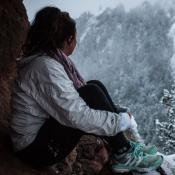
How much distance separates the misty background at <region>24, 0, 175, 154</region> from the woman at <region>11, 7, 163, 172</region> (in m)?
42.4

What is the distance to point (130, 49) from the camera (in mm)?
89312

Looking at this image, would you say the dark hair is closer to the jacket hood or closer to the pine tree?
the jacket hood

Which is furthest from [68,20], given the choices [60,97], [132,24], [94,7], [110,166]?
[94,7]

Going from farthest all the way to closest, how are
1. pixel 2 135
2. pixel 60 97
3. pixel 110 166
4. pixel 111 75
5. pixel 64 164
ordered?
pixel 111 75
pixel 64 164
pixel 2 135
pixel 110 166
pixel 60 97

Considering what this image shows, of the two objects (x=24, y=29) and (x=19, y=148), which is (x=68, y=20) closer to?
(x=19, y=148)

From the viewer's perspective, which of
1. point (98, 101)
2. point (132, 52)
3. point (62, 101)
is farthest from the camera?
point (132, 52)

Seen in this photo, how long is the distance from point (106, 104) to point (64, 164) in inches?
35.5

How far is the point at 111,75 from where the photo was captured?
3041 inches

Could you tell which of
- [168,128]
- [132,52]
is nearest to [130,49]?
[132,52]

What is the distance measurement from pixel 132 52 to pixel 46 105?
283 feet

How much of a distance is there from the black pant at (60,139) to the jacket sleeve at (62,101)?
9 centimetres

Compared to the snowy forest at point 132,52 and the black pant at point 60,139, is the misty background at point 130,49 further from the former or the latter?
the black pant at point 60,139

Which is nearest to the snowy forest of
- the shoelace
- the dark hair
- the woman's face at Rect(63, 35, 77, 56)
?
the shoelace

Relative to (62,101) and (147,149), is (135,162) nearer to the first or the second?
(147,149)
